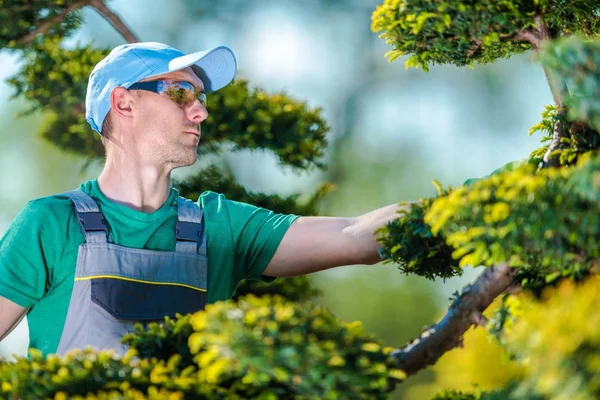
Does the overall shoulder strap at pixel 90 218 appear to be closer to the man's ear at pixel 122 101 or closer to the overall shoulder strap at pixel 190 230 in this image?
the overall shoulder strap at pixel 190 230

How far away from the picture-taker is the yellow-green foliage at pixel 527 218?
146cm

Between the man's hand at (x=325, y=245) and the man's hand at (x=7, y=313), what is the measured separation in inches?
26.3

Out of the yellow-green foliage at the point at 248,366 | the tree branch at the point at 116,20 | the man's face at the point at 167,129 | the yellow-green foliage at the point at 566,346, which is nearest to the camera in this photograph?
the yellow-green foliage at the point at 566,346

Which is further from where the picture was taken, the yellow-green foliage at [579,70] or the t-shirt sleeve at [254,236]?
the t-shirt sleeve at [254,236]

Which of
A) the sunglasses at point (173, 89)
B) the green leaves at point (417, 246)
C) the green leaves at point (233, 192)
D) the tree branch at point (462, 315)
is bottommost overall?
the tree branch at point (462, 315)

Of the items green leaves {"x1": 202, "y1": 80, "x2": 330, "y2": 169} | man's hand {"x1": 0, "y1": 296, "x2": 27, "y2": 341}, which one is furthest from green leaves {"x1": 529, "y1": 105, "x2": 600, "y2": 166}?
green leaves {"x1": 202, "y1": 80, "x2": 330, "y2": 169}

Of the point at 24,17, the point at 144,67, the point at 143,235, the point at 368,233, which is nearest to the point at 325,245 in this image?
the point at 368,233

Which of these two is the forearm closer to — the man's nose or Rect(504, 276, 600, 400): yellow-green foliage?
the man's nose

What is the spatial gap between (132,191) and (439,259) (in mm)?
954

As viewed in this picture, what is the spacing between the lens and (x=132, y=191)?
97.0 inches

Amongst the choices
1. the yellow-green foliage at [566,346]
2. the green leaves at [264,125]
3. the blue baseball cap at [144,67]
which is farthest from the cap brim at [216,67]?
the yellow-green foliage at [566,346]

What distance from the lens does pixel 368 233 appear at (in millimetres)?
2270

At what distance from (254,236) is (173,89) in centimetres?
46

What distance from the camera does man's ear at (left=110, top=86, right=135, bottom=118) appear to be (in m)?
2.52
